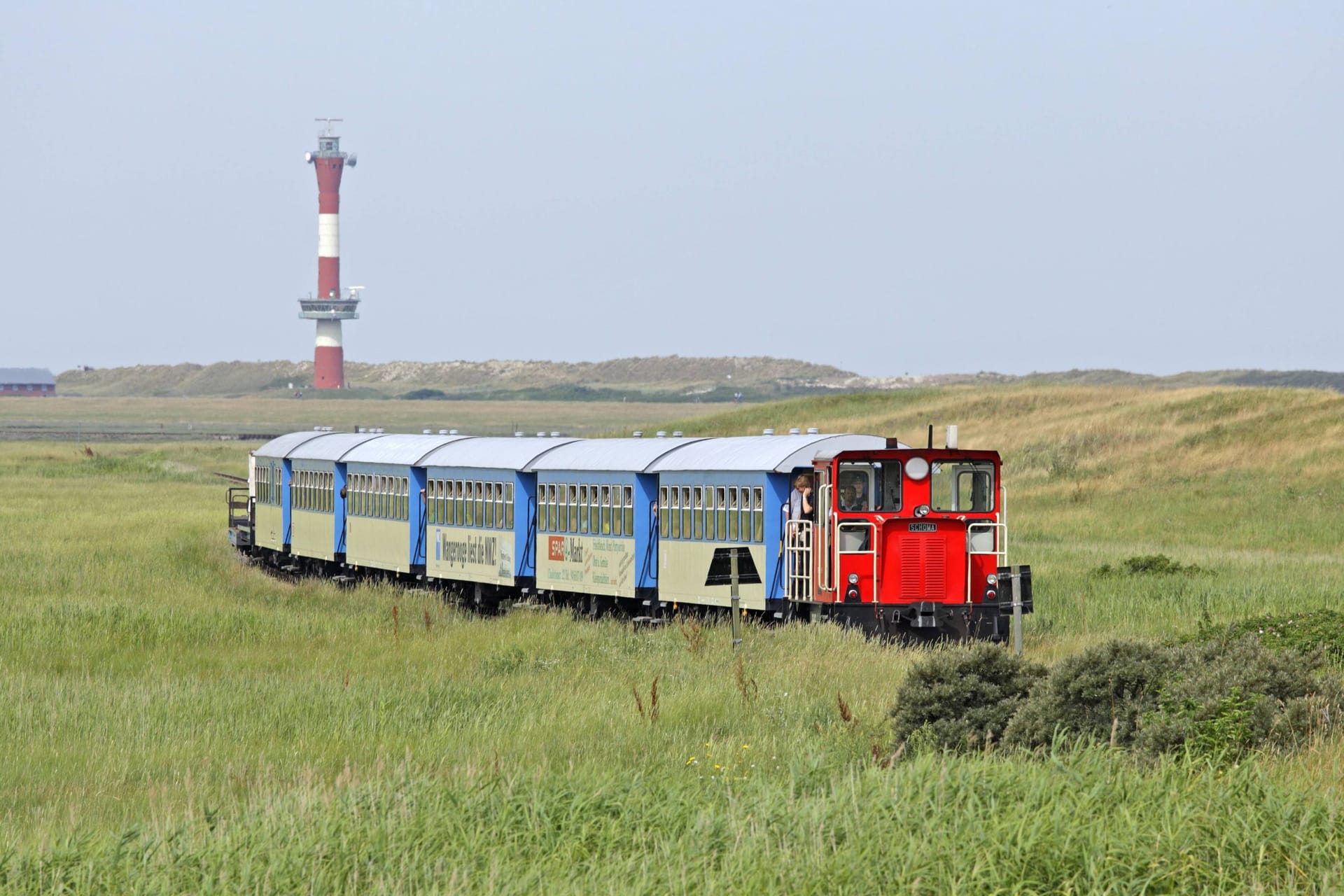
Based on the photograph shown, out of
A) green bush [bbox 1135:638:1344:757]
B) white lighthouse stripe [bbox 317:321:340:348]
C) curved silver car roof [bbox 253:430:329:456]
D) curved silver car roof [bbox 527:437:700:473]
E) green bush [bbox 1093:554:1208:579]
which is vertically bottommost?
green bush [bbox 1093:554:1208:579]

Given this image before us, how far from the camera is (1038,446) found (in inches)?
2359

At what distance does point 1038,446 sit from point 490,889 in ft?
177

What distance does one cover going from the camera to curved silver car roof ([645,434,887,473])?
21.5 meters

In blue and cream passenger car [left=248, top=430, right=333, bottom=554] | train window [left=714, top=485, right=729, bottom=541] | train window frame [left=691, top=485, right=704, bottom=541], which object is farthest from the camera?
blue and cream passenger car [left=248, top=430, right=333, bottom=554]

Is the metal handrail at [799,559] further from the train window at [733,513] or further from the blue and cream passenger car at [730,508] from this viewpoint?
the train window at [733,513]

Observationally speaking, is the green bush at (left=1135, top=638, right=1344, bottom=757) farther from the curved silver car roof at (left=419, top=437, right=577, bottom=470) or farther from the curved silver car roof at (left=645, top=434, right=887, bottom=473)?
the curved silver car roof at (left=419, top=437, right=577, bottom=470)

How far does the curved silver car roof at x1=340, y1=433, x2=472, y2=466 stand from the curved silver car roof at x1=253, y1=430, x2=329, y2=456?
4.17 m

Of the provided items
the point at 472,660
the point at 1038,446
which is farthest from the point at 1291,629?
the point at 1038,446

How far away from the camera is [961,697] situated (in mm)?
13062

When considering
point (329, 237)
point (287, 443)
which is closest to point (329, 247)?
point (329, 237)

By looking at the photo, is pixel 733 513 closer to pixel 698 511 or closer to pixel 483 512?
pixel 698 511

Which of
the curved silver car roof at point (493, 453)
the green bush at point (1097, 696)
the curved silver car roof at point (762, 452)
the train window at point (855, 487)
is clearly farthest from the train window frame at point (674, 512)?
the green bush at point (1097, 696)

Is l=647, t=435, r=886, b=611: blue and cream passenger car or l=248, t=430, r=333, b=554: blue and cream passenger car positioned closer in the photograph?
l=647, t=435, r=886, b=611: blue and cream passenger car

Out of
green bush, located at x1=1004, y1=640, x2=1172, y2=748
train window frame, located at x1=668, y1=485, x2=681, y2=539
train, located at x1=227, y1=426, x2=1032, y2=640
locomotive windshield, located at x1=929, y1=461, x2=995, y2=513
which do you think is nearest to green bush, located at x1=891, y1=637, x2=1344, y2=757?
green bush, located at x1=1004, y1=640, x2=1172, y2=748
